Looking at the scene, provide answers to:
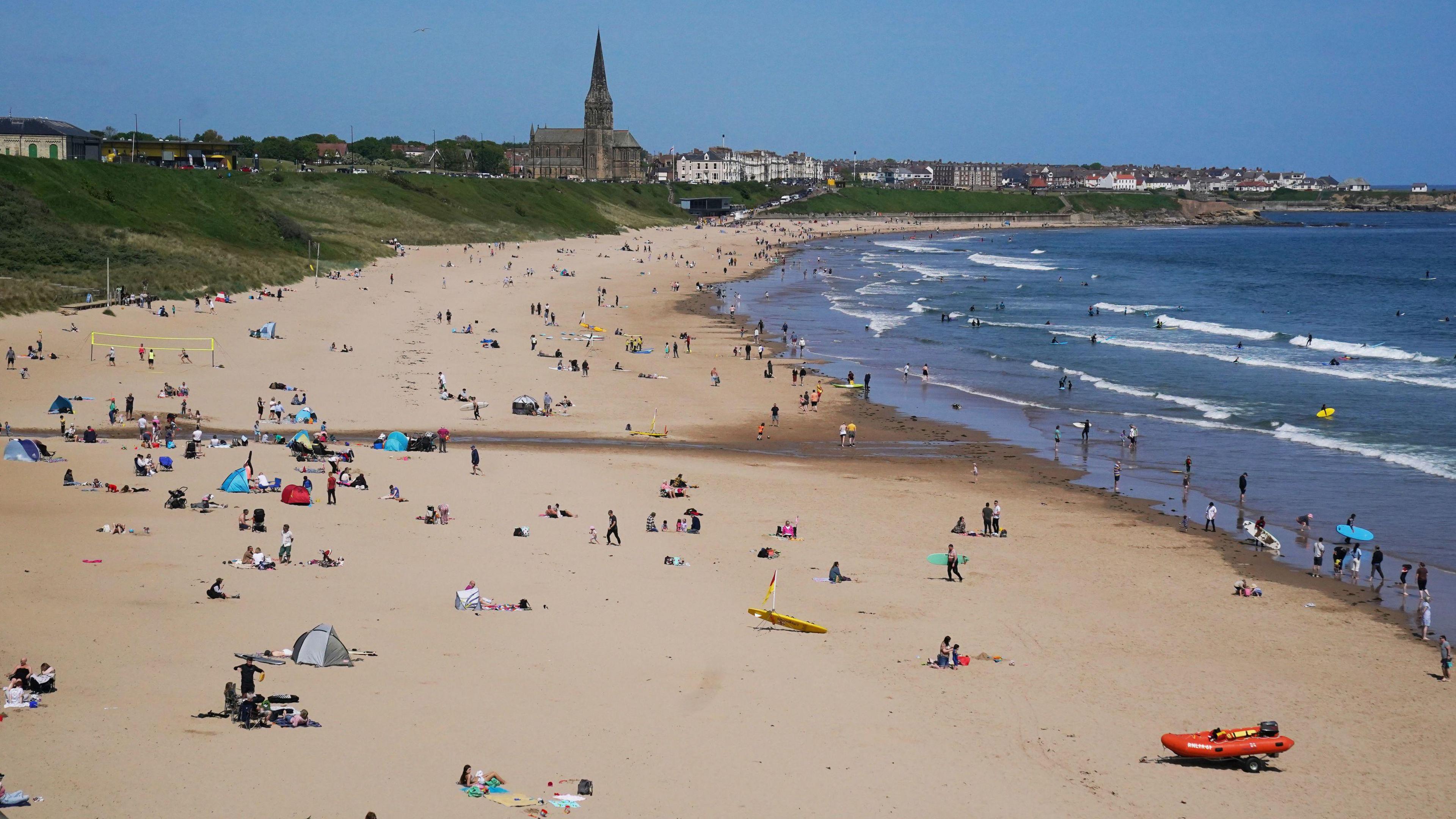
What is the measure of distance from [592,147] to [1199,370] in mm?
151005

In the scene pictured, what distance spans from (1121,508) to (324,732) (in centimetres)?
1917

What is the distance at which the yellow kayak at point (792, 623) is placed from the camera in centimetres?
1834

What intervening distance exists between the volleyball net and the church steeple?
505 ft

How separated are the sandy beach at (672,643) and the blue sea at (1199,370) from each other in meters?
3.52

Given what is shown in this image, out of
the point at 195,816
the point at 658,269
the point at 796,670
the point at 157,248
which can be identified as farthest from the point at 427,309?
the point at 195,816

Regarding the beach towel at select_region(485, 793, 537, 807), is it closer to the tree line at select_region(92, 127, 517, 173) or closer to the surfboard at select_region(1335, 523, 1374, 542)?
the surfboard at select_region(1335, 523, 1374, 542)

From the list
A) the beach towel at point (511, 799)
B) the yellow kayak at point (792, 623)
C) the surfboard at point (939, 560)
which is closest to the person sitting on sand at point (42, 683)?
the beach towel at point (511, 799)

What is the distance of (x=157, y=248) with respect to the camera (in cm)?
5631

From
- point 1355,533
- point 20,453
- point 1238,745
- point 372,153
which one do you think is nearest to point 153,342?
point 20,453

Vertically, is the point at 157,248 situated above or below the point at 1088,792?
above

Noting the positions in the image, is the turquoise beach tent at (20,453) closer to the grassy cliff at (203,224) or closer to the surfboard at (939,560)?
the surfboard at (939,560)

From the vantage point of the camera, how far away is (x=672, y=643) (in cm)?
1734

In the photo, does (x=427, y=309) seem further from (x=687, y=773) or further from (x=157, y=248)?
(x=687, y=773)

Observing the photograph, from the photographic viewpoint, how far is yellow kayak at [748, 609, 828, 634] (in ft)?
60.2
